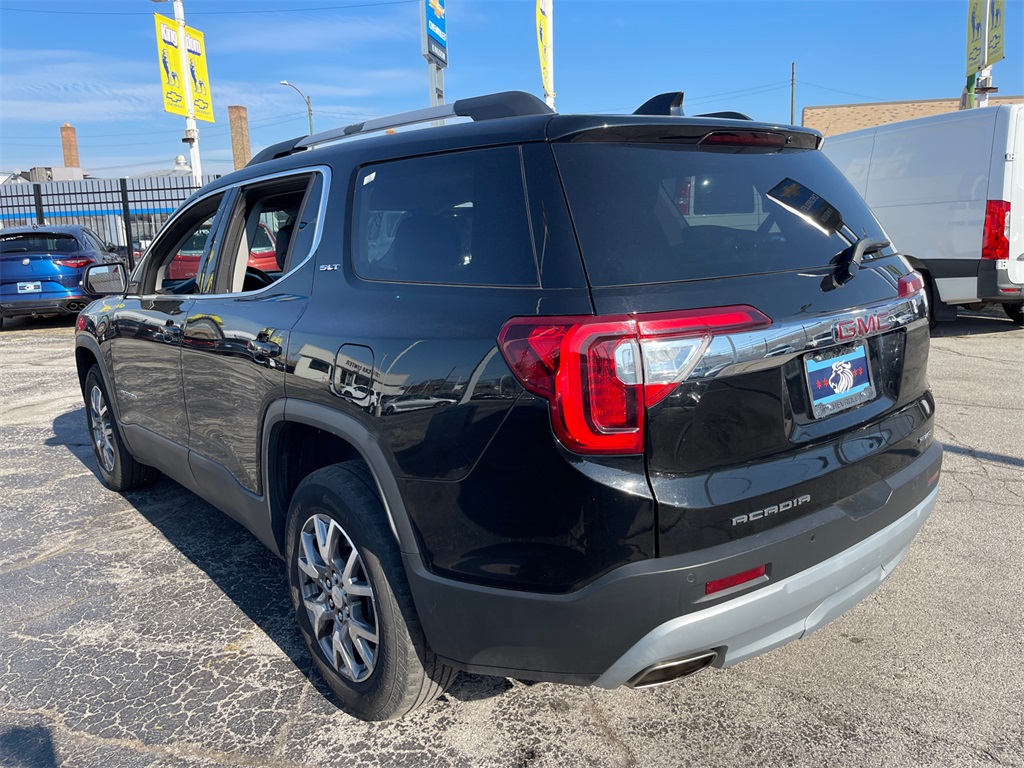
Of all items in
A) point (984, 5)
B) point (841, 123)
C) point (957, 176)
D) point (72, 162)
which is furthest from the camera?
point (72, 162)

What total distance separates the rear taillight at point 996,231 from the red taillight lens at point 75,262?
12527mm

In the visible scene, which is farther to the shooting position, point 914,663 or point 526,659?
point 914,663

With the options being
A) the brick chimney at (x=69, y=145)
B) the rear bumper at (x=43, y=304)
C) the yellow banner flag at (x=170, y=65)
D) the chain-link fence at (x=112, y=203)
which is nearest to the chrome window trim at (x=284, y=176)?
the rear bumper at (x=43, y=304)

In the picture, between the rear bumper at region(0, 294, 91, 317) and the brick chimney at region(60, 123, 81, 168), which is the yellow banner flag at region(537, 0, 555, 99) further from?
the brick chimney at region(60, 123, 81, 168)

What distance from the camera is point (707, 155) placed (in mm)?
2371

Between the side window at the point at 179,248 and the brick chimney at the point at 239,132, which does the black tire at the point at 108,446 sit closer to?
the side window at the point at 179,248

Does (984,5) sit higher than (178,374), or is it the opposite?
(984,5)

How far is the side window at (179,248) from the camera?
383 cm

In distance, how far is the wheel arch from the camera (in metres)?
2.34

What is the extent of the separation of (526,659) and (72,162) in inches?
2277

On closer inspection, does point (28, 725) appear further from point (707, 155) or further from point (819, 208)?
point (819, 208)

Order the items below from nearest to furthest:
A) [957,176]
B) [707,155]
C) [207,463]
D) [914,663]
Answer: [707,155] → [914,663] → [207,463] → [957,176]

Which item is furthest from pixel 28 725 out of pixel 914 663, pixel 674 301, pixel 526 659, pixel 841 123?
pixel 841 123

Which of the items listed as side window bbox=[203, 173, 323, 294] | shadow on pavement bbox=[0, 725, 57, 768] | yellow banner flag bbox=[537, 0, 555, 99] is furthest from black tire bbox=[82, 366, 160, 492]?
yellow banner flag bbox=[537, 0, 555, 99]
